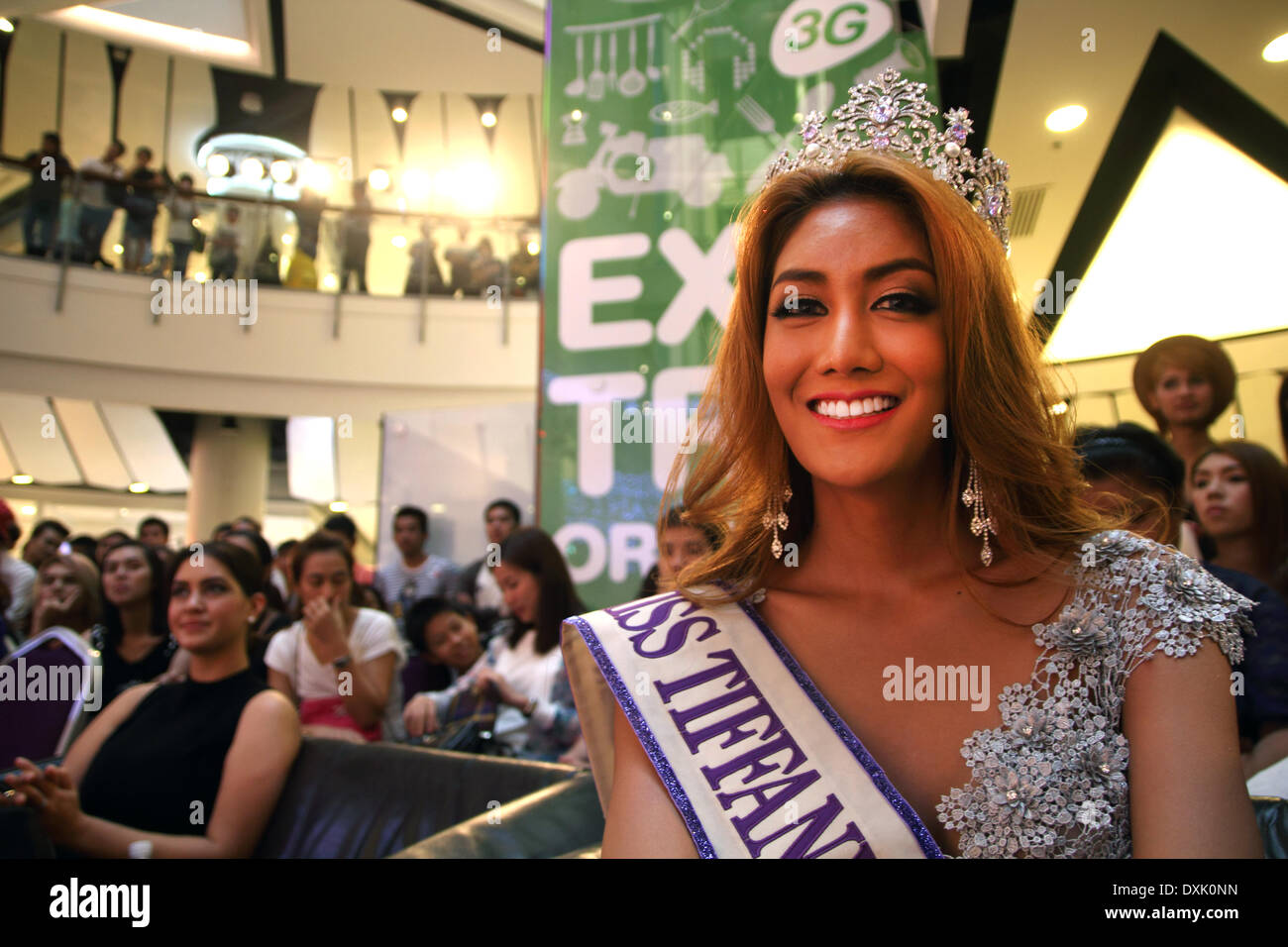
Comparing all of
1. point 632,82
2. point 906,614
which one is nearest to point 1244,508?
point 906,614

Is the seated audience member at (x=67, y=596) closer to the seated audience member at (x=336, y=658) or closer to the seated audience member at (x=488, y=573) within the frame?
the seated audience member at (x=336, y=658)

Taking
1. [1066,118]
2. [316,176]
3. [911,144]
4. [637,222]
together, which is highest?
[316,176]

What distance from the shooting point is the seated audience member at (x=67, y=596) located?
3.00 m

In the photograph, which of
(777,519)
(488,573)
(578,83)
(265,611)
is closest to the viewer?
(777,519)

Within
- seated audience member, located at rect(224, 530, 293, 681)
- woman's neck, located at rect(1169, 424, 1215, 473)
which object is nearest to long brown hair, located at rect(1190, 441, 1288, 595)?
woman's neck, located at rect(1169, 424, 1215, 473)

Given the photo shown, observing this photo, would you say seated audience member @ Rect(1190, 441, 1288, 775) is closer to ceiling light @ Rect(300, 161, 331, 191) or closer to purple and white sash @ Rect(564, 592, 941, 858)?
purple and white sash @ Rect(564, 592, 941, 858)

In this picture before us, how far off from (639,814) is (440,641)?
79.8 inches

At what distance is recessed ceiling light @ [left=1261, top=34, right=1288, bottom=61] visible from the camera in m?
3.15

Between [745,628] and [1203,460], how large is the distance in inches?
52.4

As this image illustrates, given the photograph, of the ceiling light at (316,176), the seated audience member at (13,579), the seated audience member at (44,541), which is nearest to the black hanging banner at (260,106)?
the ceiling light at (316,176)

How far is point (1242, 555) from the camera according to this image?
1795 millimetres
